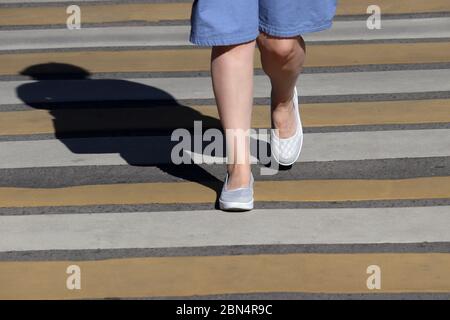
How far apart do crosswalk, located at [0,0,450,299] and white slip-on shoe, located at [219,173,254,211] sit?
48mm

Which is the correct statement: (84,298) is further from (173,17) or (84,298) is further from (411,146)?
(173,17)

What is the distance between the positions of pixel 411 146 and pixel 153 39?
88.0 inches

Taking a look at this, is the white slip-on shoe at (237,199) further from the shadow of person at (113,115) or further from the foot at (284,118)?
the foot at (284,118)

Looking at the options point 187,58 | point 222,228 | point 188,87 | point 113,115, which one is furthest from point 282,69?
point 187,58

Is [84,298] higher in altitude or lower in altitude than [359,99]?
lower

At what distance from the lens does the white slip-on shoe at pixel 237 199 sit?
4883 mm

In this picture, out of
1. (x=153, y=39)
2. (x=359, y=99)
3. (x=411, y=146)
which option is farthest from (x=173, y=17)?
(x=411, y=146)

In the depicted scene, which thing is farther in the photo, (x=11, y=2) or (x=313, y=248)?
(x=11, y=2)

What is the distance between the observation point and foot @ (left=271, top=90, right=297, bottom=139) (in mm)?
5340

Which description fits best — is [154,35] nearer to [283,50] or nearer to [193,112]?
[193,112]

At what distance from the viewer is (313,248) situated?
4.58 metres

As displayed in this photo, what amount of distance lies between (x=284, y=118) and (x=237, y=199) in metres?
0.61

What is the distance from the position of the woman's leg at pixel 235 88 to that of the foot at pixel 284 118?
1.55 ft

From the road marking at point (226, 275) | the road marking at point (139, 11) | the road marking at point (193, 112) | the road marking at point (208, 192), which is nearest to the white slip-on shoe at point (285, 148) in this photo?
the road marking at point (208, 192)
